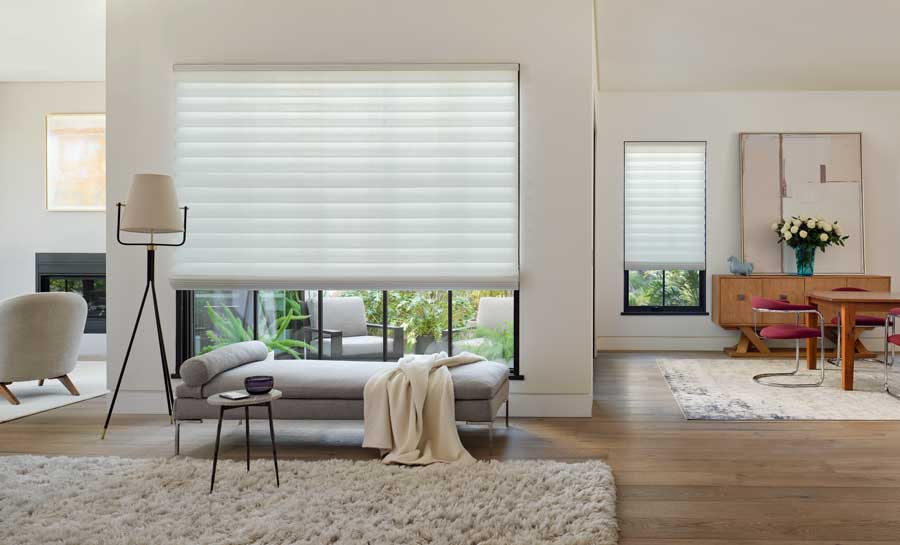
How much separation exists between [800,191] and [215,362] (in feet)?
22.6

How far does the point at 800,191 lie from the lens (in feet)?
26.8

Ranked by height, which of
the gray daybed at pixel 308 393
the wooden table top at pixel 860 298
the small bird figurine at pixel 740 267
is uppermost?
the small bird figurine at pixel 740 267

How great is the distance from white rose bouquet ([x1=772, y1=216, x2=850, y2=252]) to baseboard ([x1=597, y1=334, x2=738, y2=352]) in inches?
51.6

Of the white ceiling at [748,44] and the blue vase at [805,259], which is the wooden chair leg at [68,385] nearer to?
the white ceiling at [748,44]

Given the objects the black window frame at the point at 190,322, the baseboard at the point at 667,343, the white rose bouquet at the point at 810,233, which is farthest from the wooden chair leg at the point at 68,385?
the white rose bouquet at the point at 810,233

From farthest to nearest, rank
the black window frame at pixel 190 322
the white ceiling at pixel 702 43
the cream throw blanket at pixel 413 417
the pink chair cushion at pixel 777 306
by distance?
the pink chair cushion at pixel 777 306, the white ceiling at pixel 702 43, the black window frame at pixel 190 322, the cream throw blanket at pixel 413 417

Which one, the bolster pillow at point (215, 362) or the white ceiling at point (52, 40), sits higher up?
the white ceiling at point (52, 40)

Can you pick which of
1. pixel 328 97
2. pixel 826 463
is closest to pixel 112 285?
pixel 328 97

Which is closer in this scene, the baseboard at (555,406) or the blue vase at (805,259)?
the baseboard at (555,406)

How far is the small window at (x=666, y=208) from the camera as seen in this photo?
331 inches

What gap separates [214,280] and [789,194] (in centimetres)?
647

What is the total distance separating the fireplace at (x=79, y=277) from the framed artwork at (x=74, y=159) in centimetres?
58

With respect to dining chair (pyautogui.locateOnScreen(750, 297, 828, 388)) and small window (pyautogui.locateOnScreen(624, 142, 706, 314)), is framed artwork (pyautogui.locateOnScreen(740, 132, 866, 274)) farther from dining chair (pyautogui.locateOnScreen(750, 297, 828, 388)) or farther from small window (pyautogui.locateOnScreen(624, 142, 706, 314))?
dining chair (pyautogui.locateOnScreen(750, 297, 828, 388))

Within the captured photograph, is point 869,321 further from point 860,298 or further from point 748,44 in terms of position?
point 748,44
